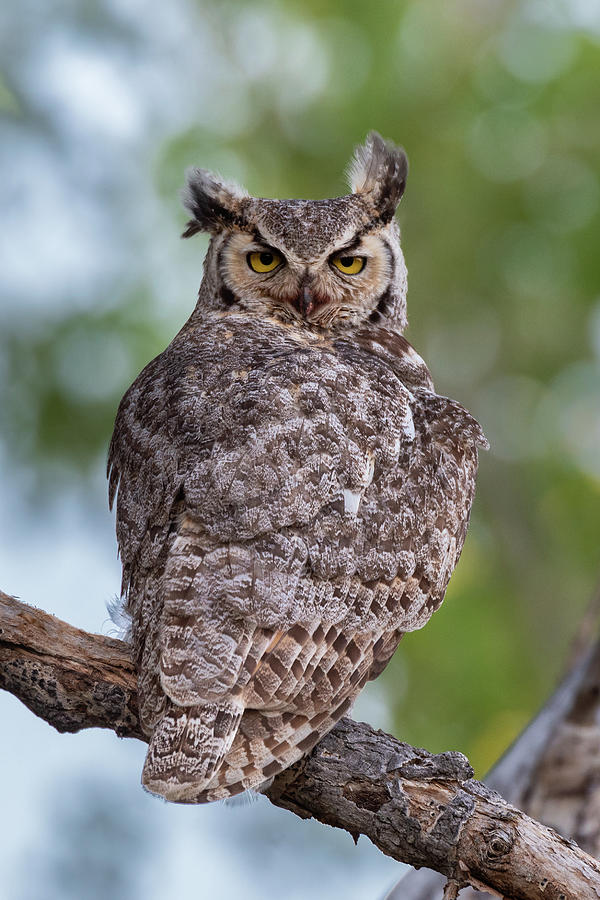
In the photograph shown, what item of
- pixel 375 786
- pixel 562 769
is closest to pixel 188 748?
pixel 375 786

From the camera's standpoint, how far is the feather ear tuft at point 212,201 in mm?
3609

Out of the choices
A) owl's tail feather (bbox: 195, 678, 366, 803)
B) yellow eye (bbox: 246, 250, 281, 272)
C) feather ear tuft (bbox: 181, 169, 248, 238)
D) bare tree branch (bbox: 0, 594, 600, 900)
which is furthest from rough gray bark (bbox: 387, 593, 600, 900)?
feather ear tuft (bbox: 181, 169, 248, 238)

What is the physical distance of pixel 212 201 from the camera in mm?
3637

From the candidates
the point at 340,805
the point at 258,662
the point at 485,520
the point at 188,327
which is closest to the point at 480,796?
the point at 340,805

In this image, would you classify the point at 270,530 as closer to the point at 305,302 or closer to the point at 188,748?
the point at 188,748

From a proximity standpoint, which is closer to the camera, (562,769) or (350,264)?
(562,769)

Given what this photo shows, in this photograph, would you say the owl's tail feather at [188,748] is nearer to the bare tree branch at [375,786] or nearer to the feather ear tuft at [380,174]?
the bare tree branch at [375,786]

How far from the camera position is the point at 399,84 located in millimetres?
8547

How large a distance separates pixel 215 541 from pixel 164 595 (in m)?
0.18

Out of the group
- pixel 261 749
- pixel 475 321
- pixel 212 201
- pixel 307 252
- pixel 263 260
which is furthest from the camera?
pixel 475 321

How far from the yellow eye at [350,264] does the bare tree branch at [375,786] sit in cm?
159

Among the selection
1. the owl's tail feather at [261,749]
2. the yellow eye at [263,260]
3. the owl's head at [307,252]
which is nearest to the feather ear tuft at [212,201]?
the owl's head at [307,252]

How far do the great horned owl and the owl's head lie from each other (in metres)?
0.14

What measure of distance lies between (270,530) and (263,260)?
4.60 ft
